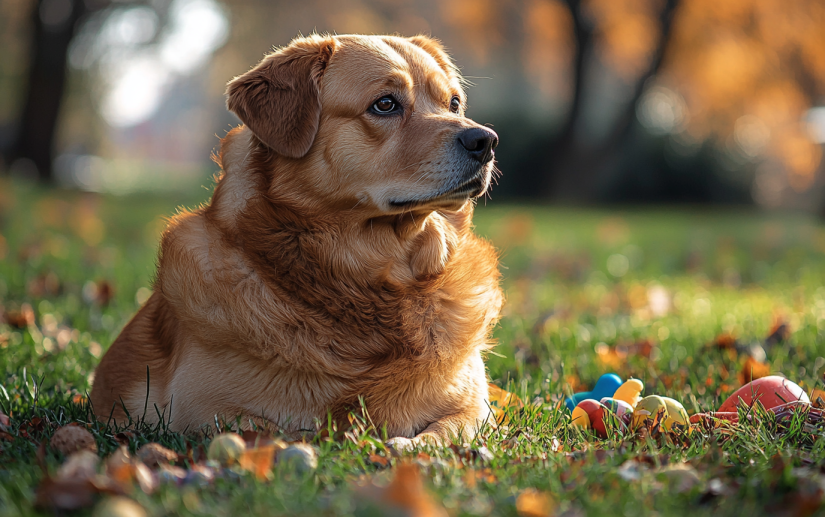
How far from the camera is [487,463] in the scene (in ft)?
7.72

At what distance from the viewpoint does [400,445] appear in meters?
2.48

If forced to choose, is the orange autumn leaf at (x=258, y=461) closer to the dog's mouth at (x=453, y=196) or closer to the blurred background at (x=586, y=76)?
the dog's mouth at (x=453, y=196)

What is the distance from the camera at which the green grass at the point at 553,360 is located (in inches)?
77.6

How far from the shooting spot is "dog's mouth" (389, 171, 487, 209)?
2982 mm

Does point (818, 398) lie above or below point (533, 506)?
below

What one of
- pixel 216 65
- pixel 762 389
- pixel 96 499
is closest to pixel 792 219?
pixel 762 389

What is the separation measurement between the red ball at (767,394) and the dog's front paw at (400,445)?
143 centimetres

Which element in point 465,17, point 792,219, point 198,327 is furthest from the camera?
point 465,17

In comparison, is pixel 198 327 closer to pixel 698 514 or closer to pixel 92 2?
pixel 698 514

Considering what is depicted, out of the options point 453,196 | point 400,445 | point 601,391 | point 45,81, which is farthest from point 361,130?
point 45,81

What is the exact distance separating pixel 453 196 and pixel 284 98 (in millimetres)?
866

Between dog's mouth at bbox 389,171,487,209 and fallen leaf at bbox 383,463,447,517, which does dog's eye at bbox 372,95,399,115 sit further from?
fallen leaf at bbox 383,463,447,517

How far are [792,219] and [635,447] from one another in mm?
14191

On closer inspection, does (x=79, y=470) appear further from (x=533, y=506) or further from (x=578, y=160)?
(x=578, y=160)
